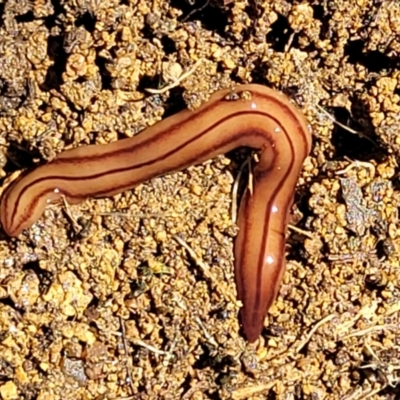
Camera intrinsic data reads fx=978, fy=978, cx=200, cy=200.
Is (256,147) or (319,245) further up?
(256,147)

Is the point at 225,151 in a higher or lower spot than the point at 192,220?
higher

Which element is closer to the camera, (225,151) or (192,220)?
(225,151)

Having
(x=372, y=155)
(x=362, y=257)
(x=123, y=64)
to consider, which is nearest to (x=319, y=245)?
(x=362, y=257)

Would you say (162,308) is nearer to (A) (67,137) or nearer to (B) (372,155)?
(A) (67,137)
